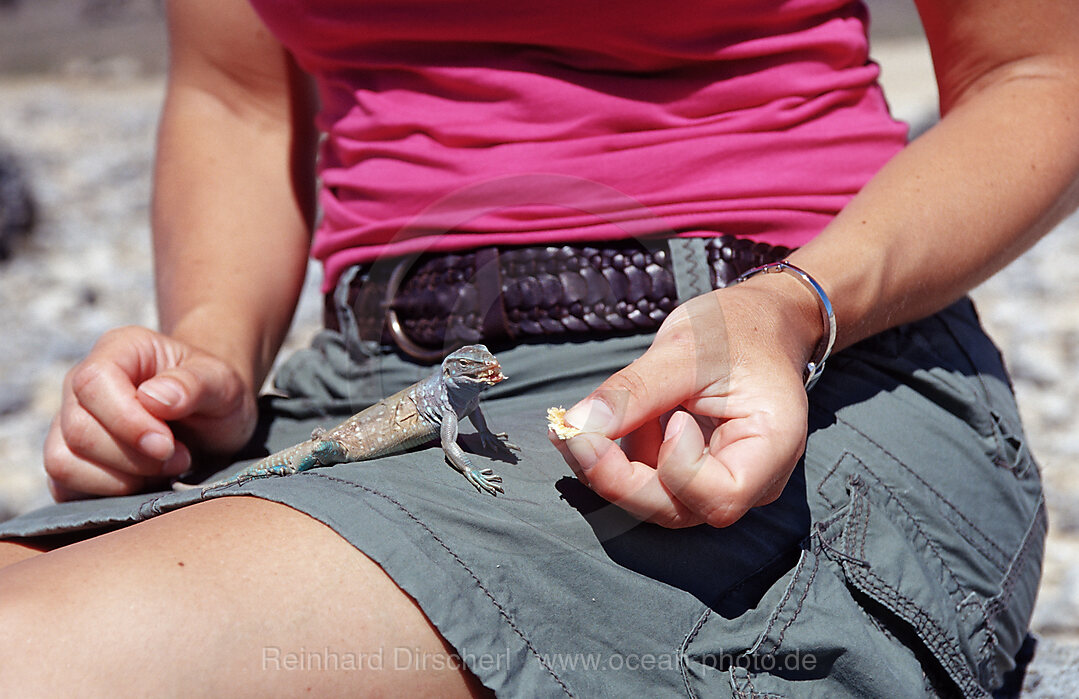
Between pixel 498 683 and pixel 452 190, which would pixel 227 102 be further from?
pixel 498 683

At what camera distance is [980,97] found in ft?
5.43

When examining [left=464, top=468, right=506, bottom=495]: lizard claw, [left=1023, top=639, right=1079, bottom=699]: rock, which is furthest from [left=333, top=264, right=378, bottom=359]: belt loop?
[left=1023, top=639, right=1079, bottom=699]: rock

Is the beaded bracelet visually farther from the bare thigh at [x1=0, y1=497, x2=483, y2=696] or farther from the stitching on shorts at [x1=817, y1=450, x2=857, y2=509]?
the bare thigh at [x1=0, y1=497, x2=483, y2=696]

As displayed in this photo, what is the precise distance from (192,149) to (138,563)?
1.35m

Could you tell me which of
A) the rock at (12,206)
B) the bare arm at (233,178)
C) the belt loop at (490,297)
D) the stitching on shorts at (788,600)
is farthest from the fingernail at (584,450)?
the rock at (12,206)

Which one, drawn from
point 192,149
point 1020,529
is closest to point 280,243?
point 192,149

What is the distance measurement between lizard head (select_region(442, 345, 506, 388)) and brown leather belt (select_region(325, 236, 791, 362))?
0.58 ft

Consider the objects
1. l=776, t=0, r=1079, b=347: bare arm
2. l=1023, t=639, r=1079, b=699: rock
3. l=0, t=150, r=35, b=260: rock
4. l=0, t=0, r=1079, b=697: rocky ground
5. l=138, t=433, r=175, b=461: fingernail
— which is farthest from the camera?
l=0, t=150, r=35, b=260: rock

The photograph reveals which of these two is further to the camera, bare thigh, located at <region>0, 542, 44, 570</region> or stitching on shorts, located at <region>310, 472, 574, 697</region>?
bare thigh, located at <region>0, 542, 44, 570</region>

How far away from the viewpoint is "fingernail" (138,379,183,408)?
5.07 feet

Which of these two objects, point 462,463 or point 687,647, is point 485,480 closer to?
point 462,463

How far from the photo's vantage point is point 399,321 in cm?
164

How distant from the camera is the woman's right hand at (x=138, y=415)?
155cm

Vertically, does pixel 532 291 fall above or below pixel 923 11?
below
